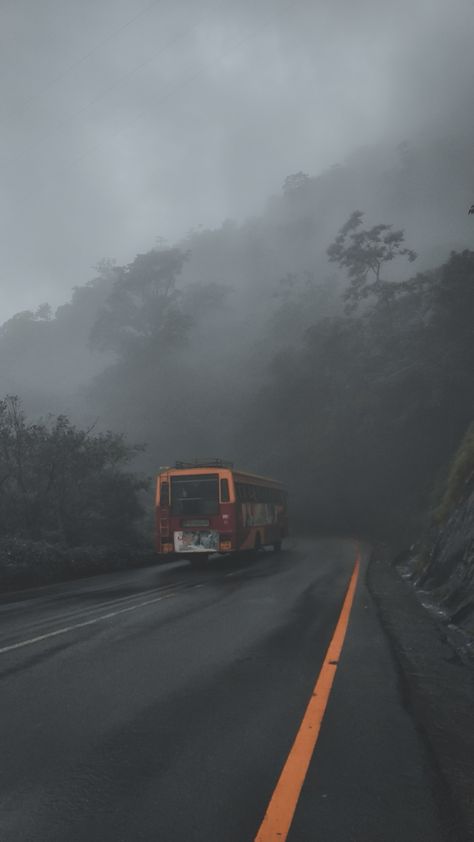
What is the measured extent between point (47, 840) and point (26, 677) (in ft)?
9.50

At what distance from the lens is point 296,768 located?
10.5 feet

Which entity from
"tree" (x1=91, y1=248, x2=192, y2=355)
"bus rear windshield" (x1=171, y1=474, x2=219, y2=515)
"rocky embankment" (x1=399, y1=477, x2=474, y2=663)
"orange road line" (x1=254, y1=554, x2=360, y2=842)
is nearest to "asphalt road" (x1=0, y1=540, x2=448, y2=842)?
"orange road line" (x1=254, y1=554, x2=360, y2=842)

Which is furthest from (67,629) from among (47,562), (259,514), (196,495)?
(259,514)

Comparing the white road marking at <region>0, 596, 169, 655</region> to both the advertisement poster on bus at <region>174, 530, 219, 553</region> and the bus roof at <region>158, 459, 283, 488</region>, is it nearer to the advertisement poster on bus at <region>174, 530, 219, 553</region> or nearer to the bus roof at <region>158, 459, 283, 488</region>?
the advertisement poster on bus at <region>174, 530, 219, 553</region>

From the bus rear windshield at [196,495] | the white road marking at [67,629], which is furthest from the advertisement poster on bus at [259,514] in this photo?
the white road marking at [67,629]

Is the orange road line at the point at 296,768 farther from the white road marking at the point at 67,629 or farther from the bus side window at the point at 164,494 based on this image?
the bus side window at the point at 164,494

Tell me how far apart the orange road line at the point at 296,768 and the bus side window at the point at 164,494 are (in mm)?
12284

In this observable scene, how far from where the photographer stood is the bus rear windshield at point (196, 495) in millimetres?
17312

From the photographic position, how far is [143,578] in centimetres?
1509

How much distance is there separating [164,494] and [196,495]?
107 cm

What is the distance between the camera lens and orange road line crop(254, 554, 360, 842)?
2.56 m

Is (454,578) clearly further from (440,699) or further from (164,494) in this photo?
(164,494)

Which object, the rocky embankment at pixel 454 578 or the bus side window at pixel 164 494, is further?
the bus side window at pixel 164 494

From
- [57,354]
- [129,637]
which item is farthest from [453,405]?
[57,354]
